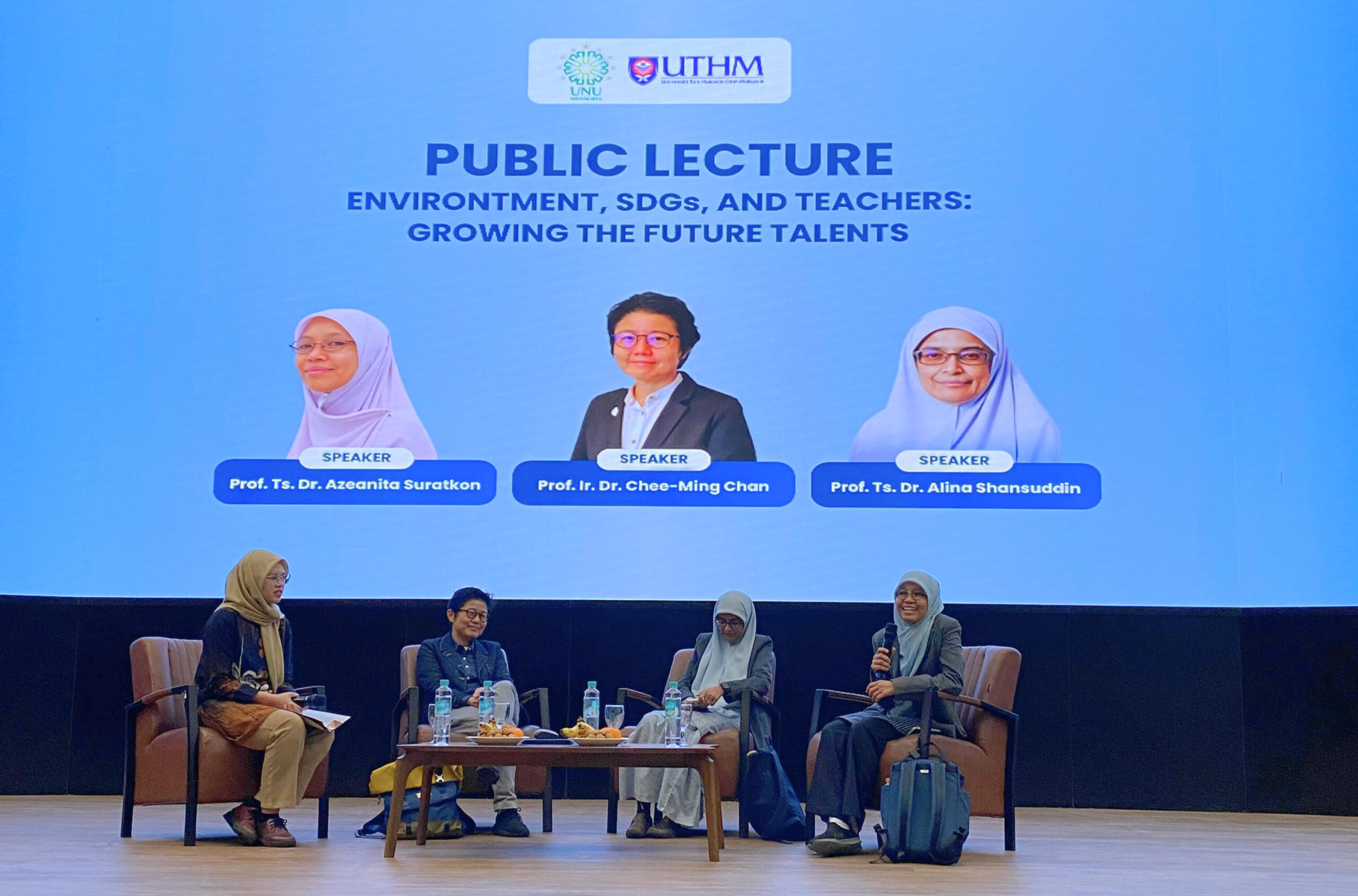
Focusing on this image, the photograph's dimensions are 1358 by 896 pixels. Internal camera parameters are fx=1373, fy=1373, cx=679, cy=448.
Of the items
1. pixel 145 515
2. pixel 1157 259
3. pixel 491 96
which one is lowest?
pixel 145 515

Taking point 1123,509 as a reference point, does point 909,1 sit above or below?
above

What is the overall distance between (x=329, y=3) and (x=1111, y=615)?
407 centimetres

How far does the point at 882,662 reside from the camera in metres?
4.38

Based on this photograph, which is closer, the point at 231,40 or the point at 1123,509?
the point at 1123,509

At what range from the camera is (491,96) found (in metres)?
5.65

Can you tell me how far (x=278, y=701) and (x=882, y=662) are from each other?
6.16 ft

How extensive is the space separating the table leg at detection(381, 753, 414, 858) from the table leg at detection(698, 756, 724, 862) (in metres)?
0.81

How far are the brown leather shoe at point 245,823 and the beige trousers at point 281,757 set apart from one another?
0.05m

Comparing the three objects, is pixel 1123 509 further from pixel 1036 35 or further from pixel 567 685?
pixel 567 685

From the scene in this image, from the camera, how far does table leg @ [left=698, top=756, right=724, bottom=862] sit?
3740mm

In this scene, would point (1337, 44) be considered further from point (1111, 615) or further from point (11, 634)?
point (11, 634)

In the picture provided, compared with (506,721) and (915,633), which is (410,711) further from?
(915,633)

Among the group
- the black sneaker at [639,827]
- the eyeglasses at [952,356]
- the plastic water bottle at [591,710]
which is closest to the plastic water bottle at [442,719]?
the plastic water bottle at [591,710]

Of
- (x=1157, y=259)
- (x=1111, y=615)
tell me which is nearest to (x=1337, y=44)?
(x=1157, y=259)
